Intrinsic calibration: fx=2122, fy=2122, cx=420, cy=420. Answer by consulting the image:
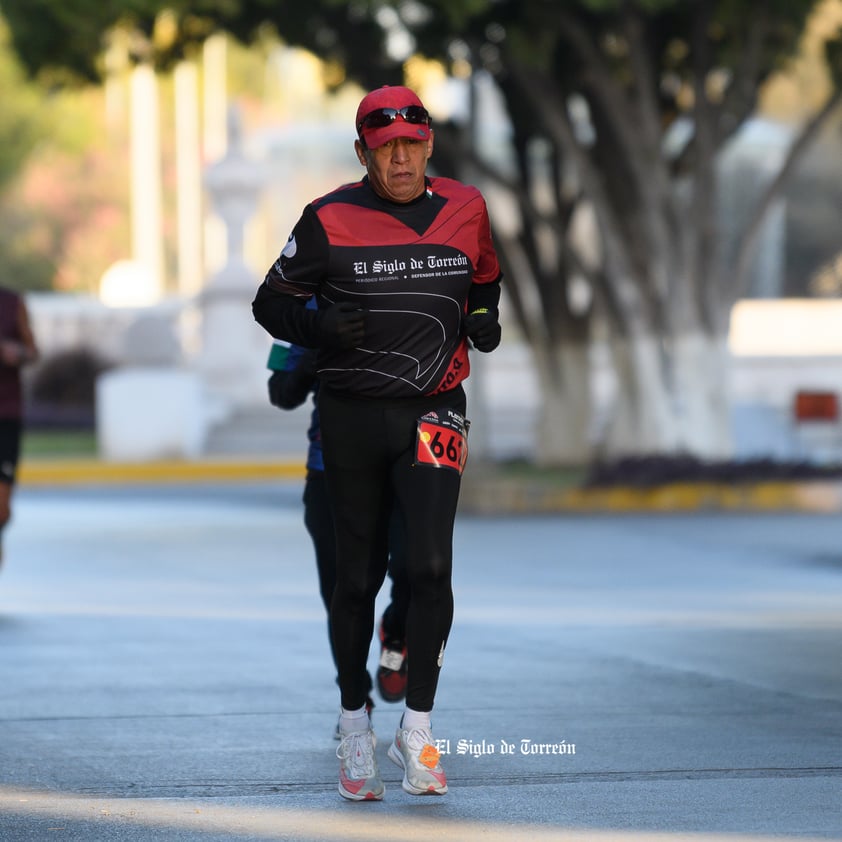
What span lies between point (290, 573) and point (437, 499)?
23.3 ft

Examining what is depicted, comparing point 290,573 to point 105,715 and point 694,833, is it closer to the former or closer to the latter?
point 105,715

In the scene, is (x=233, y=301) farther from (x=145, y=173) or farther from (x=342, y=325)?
(x=145, y=173)

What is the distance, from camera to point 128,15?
17.4m

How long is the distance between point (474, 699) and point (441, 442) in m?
Result: 1.96

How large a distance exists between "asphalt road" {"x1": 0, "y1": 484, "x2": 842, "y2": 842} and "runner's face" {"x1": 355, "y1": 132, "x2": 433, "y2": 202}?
5.26ft

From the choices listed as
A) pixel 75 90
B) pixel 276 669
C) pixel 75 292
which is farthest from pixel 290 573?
pixel 75 292

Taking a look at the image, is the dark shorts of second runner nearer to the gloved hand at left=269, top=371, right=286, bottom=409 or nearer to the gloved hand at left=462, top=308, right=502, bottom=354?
the gloved hand at left=269, top=371, right=286, bottom=409

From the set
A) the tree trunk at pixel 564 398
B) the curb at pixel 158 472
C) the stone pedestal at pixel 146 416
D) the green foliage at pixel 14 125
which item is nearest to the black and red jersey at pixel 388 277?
the tree trunk at pixel 564 398

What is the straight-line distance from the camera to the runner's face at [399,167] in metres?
5.61

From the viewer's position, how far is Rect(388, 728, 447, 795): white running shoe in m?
5.56

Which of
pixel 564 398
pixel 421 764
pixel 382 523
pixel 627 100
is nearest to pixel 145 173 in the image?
pixel 564 398

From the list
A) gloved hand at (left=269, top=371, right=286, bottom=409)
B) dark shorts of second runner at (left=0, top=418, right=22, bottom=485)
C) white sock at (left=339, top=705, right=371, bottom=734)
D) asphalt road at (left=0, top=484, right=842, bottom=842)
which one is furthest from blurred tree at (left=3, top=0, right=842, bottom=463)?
white sock at (left=339, top=705, right=371, bottom=734)

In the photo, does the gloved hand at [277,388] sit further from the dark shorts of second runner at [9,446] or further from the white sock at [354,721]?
the dark shorts of second runner at [9,446]

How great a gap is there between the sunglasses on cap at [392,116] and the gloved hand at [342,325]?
0.49 m
